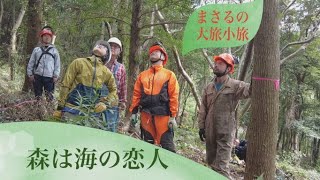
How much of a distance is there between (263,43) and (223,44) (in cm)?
107

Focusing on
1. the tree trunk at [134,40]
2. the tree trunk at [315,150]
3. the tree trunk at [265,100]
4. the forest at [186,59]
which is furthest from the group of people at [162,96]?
the tree trunk at [315,150]

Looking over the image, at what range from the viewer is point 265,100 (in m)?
3.92

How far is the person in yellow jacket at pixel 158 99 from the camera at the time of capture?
5.23 m

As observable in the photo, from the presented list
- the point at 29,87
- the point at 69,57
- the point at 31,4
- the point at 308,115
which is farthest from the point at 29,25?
the point at 308,115

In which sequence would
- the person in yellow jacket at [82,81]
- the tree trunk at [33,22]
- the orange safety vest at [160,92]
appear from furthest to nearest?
the tree trunk at [33,22]
the orange safety vest at [160,92]
the person in yellow jacket at [82,81]

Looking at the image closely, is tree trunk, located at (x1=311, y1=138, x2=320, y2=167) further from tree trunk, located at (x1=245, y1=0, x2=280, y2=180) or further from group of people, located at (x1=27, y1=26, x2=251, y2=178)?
tree trunk, located at (x1=245, y1=0, x2=280, y2=180)

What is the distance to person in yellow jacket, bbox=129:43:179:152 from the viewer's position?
17.1 ft

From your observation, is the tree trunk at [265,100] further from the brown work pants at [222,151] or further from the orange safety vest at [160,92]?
the orange safety vest at [160,92]

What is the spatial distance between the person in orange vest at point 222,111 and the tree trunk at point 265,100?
2.72 feet

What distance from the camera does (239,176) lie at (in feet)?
22.6

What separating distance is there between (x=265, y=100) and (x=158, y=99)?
1.67 meters

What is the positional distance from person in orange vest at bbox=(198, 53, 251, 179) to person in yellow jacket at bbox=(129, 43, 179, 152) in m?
0.50

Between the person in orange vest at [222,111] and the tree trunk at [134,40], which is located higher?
the tree trunk at [134,40]

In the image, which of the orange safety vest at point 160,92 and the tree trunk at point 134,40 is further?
the tree trunk at point 134,40
